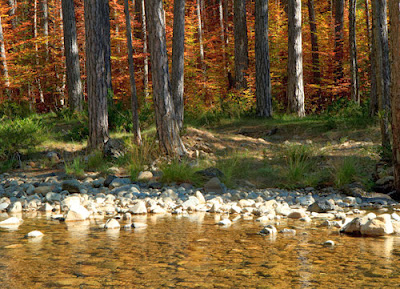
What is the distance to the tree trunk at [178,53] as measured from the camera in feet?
30.6

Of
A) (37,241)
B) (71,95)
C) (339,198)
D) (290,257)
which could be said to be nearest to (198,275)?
(290,257)

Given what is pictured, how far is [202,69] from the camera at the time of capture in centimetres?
1639

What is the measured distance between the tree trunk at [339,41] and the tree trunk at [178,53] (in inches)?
286

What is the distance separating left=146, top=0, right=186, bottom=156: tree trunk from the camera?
24.0 ft

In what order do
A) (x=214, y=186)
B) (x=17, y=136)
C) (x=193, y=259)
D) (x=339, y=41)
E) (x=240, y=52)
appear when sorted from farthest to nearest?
(x=339, y=41) < (x=240, y=52) < (x=17, y=136) < (x=214, y=186) < (x=193, y=259)

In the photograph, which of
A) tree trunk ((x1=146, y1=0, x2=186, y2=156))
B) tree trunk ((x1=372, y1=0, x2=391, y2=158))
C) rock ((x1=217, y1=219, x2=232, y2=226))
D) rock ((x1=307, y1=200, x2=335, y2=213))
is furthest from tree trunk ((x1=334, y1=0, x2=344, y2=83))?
rock ((x1=217, y1=219, x2=232, y2=226))

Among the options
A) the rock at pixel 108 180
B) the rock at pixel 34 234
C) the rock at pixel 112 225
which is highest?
the rock at pixel 108 180

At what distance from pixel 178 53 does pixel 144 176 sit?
12.1ft

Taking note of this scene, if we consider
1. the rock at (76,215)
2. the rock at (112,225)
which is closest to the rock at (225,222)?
the rock at (112,225)

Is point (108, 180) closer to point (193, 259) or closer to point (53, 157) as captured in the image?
point (53, 157)

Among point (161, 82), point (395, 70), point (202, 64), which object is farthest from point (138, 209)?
point (202, 64)

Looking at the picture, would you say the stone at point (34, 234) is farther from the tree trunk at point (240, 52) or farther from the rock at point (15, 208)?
the tree trunk at point (240, 52)

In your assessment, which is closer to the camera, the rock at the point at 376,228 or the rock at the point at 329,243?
the rock at the point at 329,243

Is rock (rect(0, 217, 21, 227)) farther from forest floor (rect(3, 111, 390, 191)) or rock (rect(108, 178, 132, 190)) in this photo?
forest floor (rect(3, 111, 390, 191))
